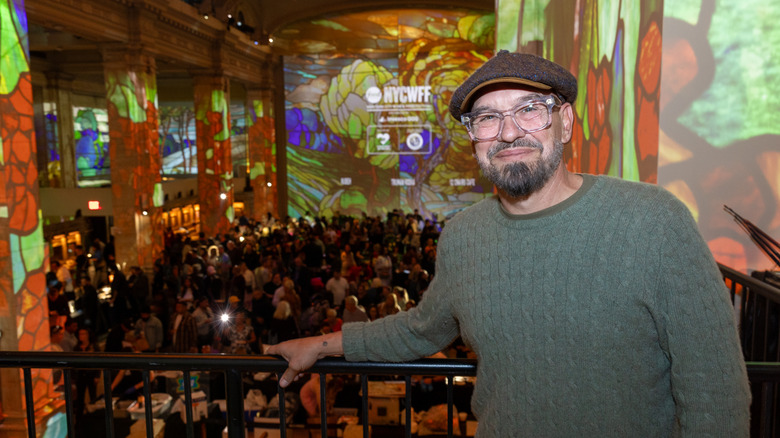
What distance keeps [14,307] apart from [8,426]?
1628 mm

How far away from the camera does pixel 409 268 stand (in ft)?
37.3

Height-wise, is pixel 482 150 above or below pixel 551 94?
below

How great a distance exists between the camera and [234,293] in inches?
411

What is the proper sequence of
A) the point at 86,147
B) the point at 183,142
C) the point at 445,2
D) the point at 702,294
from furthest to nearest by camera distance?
1. the point at 183,142
2. the point at 86,147
3. the point at 445,2
4. the point at 702,294

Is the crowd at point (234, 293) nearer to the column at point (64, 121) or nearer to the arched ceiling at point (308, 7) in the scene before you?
the column at point (64, 121)

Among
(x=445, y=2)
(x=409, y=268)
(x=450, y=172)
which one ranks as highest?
(x=445, y=2)

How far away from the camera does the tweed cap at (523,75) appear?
1499 mm

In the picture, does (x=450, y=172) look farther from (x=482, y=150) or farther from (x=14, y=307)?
(x=482, y=150)

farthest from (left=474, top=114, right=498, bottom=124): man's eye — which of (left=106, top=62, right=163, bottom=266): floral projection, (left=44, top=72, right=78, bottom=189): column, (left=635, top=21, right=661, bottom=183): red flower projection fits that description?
(left=44, top=72, right=78, bottom=189): column

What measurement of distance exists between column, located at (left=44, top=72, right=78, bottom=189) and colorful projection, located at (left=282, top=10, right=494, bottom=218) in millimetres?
8037

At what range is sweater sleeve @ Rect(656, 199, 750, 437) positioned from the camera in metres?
1.32

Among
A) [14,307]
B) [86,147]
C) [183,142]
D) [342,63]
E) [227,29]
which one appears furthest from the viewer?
[183,142]

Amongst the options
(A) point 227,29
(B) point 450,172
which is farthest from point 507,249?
(B) point 450,172

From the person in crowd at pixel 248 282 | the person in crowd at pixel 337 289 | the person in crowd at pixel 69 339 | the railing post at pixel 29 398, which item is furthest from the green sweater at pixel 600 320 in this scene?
the person in crowd at pixel 248 282
